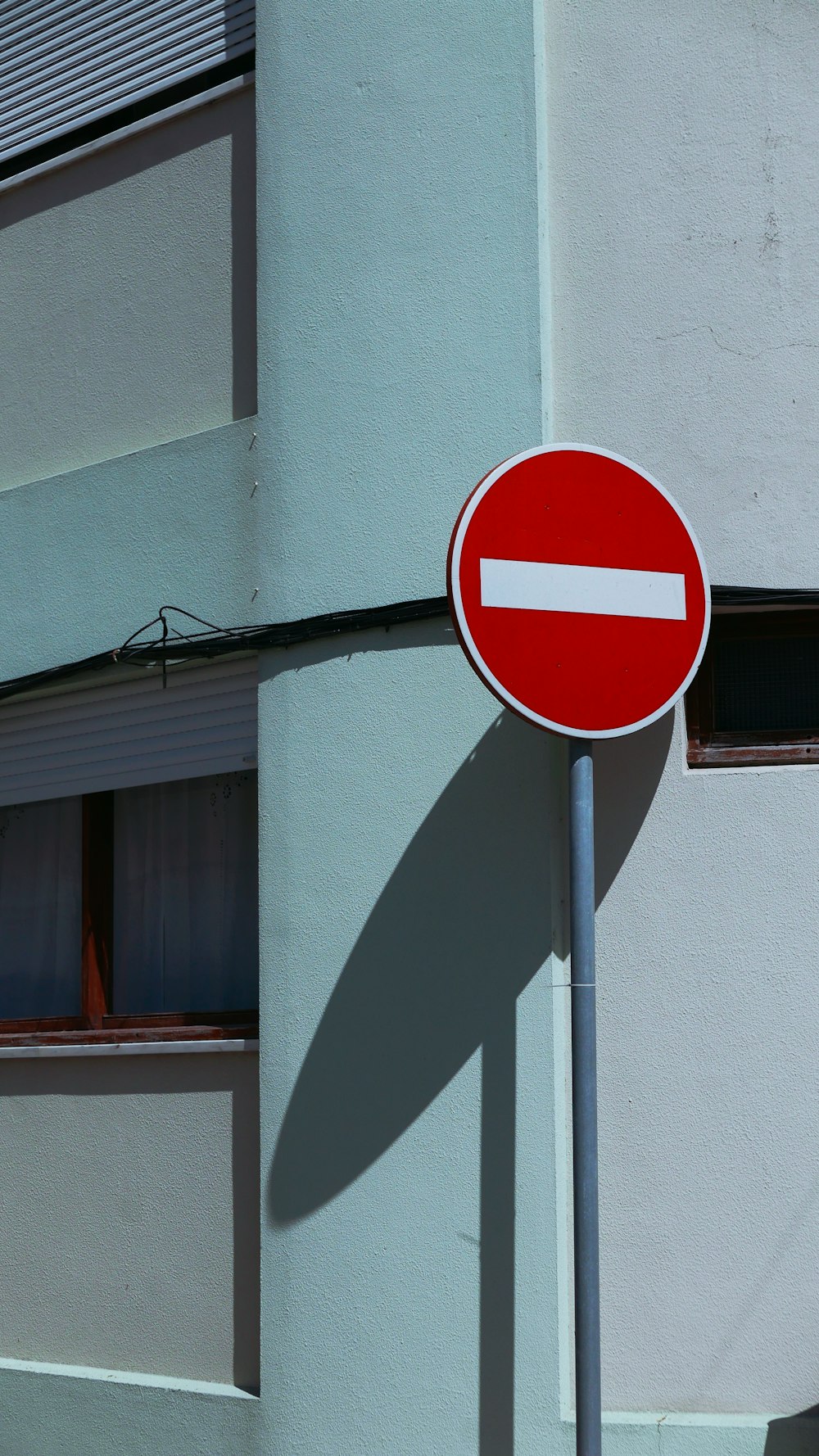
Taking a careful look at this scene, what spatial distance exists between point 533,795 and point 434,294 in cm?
171

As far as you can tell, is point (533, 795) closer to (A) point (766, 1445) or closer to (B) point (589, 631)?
(B) point (589, 631)

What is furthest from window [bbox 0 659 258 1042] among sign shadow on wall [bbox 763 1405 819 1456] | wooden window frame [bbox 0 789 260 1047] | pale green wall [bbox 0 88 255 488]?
sign shadow on wall [bbox 763 1405 819 1456]

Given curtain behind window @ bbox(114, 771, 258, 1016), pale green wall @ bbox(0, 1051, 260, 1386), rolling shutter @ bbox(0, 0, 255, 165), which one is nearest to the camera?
pale green wall @ bbox(0, 1051, 260, 1386)

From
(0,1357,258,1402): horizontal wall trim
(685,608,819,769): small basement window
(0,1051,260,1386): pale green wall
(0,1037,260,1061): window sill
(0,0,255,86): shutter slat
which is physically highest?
(0,0,255,86): shutter slat

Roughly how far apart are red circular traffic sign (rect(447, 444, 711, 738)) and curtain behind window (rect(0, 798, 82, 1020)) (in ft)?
9.73

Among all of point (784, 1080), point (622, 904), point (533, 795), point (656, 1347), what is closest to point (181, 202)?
point (533, 795)

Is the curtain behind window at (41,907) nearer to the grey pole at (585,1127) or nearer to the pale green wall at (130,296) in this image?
the pale green wall at (130,296)

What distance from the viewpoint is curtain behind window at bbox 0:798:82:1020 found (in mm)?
6363

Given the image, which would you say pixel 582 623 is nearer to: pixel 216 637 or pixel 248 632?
pixel 248 632

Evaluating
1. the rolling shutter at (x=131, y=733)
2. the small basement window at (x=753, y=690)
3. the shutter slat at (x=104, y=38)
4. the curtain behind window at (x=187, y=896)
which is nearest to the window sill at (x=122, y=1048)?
the curtain behind window at (x=187, y=896)

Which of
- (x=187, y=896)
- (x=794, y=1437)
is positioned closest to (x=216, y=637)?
(x=187, y=896)

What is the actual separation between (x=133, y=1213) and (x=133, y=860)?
1.39 m

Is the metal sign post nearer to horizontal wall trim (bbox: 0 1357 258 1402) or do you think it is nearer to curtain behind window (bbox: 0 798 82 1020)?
A: horizontal wall trim (bbox: 0 1357 258 1402)

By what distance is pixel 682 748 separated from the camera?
464 cm
